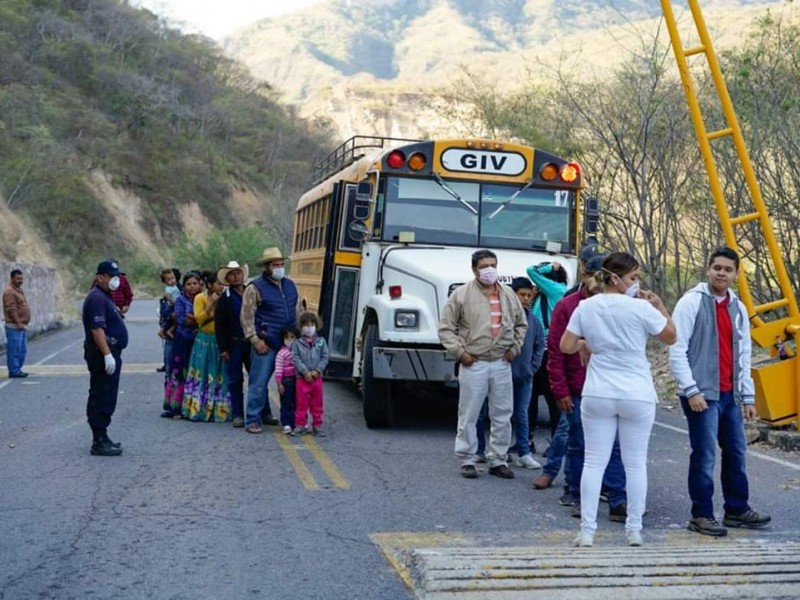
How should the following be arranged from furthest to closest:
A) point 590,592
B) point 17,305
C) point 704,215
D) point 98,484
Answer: point 704,215 < point 17,305 < point 98,484 < point 590,592

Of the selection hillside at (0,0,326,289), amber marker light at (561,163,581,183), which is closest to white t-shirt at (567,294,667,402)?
amber marker light at (561,163,581,183)

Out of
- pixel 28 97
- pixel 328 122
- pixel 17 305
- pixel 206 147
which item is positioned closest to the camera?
pixel 17 305

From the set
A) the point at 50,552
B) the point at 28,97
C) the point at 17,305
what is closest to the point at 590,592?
the point at 50,552

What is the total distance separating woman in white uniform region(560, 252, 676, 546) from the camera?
6.31 m

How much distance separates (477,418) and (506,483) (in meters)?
0.61

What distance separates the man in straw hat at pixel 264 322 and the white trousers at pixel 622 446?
5.28 meters

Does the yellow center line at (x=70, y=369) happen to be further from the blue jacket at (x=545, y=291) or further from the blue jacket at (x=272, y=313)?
the blue jacket at (x=545, y=291)

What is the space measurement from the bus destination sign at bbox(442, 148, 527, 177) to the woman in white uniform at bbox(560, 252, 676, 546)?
17.9ft

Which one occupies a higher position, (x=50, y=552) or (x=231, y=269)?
(x=231, y=269)

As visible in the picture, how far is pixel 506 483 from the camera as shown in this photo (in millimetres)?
8672

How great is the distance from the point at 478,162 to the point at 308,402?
10.3ft

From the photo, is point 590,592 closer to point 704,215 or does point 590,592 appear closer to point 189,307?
point 189,307

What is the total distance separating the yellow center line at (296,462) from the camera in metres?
8.43

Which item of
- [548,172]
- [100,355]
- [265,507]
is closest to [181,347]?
[100,355]
